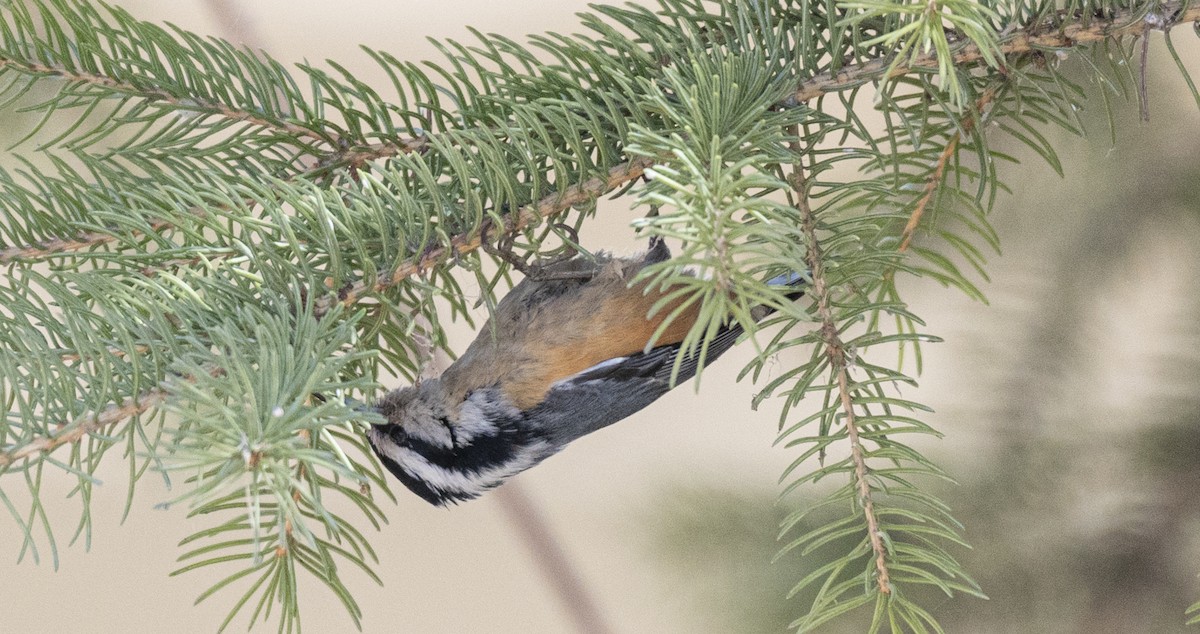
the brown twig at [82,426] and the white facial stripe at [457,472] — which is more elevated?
the brown twig at [82,426]

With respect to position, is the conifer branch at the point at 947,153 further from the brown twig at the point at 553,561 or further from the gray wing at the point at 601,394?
the brown twig at the point at 553,561

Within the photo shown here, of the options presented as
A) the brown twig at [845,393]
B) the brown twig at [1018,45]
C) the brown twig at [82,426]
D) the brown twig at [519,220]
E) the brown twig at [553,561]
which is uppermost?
the brown twig at [82,426]

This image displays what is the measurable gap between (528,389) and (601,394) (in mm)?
45

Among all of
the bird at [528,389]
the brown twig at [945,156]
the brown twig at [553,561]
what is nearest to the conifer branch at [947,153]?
the brown twig at [945,156]

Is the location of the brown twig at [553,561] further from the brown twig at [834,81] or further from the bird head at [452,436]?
the brown twig at [834,81]

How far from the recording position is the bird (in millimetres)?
587

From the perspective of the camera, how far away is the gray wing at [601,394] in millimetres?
584

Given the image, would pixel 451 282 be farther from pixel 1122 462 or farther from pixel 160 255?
pixel 1122 462

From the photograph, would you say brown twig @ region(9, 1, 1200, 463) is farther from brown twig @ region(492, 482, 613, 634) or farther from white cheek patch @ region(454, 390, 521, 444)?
brown twig @ region(492, 482, 613, 634)

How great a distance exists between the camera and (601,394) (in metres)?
0.60

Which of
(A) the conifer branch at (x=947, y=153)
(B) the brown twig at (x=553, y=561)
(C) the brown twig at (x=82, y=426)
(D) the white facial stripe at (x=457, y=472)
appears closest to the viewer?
(C) the brown twig at (x=82, y=426)

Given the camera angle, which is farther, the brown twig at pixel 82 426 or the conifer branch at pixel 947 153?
the conifer branch at pixel 947 153

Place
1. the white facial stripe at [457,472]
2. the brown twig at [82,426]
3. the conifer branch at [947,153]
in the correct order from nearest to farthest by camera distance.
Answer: the brown twig at [82,426]
the conifer branch at [947,153]
the white facial stripe at [457,472]

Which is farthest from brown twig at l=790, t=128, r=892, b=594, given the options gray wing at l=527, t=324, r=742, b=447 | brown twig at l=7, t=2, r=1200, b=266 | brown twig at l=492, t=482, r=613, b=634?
brown twig at l=492, t=482, r=613, b=634
